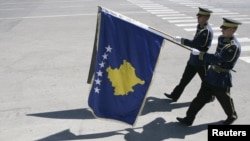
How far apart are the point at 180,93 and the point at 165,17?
10554mm

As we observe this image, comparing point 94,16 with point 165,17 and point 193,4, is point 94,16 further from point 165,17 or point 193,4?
point 193,4

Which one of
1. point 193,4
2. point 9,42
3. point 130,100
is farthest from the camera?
point 193,4

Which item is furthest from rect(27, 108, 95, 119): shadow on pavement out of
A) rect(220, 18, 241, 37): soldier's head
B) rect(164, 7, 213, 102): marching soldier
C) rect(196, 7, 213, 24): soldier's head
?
rect(220, 18, 241, 37): soldier's head

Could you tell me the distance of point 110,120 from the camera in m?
6.24

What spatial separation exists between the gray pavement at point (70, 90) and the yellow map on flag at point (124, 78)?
2.15 feet

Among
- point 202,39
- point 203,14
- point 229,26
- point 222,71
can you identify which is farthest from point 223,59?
point 203,14

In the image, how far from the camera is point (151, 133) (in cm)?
616

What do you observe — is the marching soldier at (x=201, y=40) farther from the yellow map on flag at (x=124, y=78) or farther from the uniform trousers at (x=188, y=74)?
the yellow map on flag at (x=124, y=78)

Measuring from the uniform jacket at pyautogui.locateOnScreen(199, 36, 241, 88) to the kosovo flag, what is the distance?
3.21 feet

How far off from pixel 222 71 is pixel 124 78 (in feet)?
5.67

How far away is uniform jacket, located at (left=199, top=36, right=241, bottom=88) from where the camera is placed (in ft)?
19.1

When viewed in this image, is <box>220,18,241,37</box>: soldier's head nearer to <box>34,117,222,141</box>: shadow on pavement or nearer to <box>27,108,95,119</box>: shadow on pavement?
<box>34,117,222,141</box>: shadow on pavement

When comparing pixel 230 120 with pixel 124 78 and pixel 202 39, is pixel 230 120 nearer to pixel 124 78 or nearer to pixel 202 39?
pixel 202 39

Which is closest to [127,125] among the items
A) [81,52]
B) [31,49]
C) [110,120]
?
[110,120]
